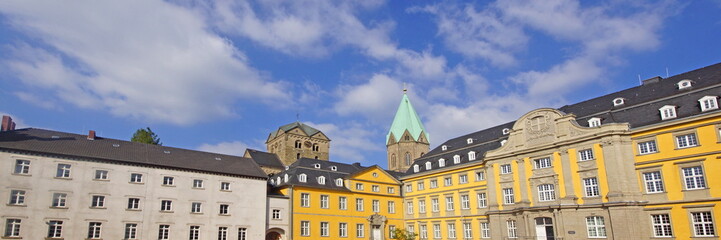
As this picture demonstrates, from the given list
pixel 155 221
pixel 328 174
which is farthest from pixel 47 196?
pixel 328 174

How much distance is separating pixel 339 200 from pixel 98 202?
2377 centimetres

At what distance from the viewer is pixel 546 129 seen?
44.9 meters

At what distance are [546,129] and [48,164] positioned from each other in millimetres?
42189

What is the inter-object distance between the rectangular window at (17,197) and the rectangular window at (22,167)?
1548 mm

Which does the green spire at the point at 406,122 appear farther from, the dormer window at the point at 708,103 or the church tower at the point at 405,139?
the dormer window at the point at 708,103

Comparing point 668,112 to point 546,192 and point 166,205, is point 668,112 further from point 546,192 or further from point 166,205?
point 166,205

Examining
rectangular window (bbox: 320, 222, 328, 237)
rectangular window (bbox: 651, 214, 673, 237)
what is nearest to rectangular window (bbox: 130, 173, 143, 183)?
rectangular window (bbox: 320, 222, 328, 237)

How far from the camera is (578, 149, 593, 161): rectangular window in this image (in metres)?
41.3

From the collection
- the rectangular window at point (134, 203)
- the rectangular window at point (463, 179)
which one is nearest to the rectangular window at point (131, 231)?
the rectangular window at point (134, 203)

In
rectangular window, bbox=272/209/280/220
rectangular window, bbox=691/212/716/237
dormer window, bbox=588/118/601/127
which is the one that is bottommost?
rectangular window, bbox=691/212/716/237

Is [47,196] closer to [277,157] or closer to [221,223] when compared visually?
[221,223]

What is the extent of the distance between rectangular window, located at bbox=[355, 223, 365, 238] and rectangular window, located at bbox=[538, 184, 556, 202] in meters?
20.0

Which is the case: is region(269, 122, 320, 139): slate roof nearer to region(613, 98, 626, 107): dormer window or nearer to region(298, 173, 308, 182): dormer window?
region(298, 173, 308, 182): dormer window

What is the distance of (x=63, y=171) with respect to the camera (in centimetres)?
3956
